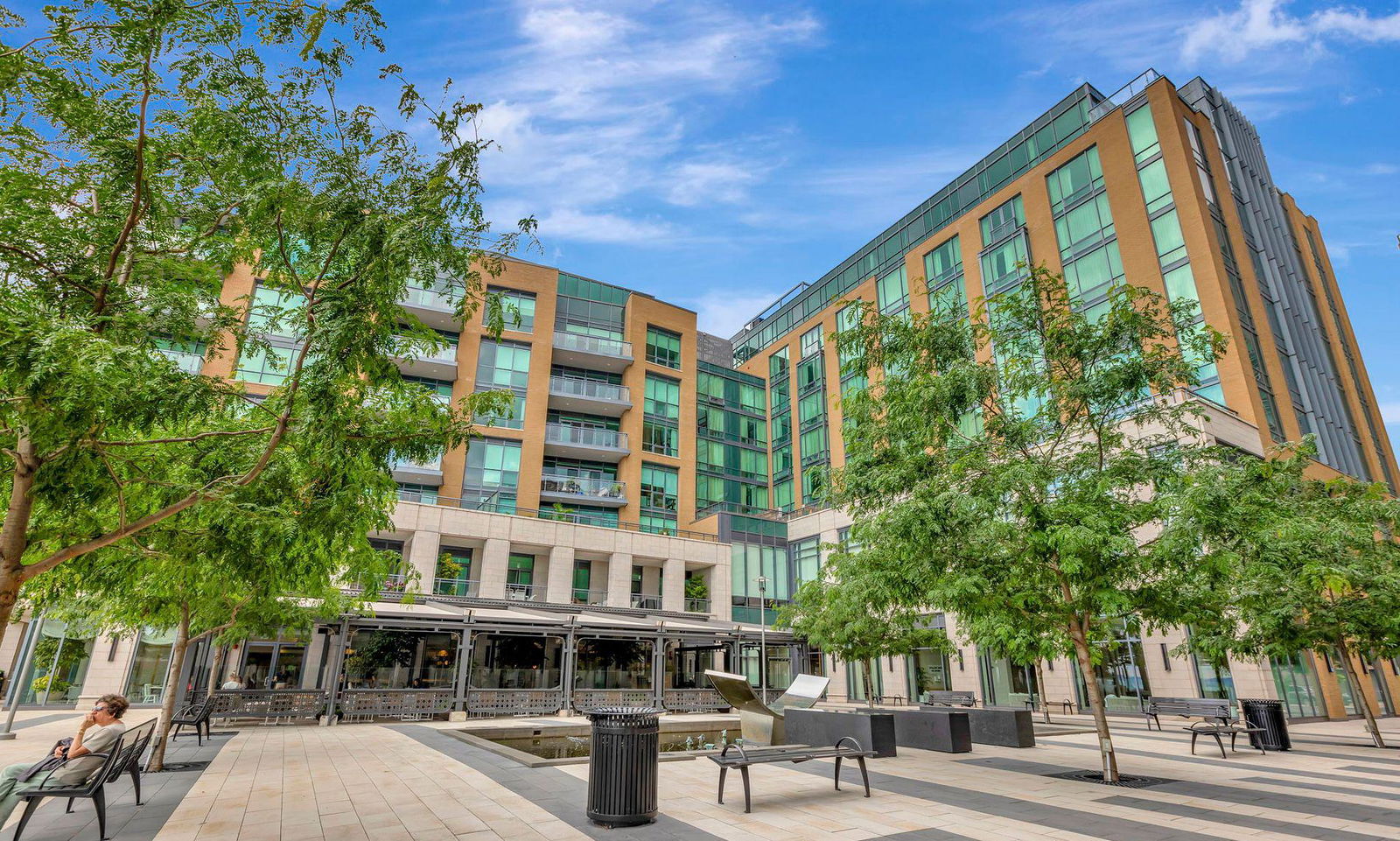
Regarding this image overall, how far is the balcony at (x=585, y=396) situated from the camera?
39.1 meters

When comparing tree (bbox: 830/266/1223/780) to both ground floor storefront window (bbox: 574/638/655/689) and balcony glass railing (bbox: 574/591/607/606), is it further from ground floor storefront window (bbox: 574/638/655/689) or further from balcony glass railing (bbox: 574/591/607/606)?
balcony glass railing (bbox: 574/591/607/606)

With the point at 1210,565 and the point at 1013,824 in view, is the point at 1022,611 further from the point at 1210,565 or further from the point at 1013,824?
the point at 1013,824

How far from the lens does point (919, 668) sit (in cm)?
3369

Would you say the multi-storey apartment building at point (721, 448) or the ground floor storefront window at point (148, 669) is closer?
the ground floor storefront window at point (148, 669)

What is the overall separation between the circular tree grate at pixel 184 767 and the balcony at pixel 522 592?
20.2 meters

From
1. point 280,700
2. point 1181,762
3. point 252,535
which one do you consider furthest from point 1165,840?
point 280,700

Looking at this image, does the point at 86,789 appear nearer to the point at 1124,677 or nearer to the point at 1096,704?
the point at 1096,704

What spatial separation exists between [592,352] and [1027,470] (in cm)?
3206

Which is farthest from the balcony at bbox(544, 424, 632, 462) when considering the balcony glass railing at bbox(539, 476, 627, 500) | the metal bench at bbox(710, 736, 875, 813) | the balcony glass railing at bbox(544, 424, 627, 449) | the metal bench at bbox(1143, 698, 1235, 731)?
the metal bench at bbox(710, 736, 875, 813)

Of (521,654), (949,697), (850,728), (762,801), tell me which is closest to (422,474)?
(521,654)

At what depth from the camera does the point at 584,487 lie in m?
37.5

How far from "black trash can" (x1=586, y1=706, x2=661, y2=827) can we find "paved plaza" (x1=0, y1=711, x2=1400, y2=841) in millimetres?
209

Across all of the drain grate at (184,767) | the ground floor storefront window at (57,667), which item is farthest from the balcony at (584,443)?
the drain grate at (184,767)

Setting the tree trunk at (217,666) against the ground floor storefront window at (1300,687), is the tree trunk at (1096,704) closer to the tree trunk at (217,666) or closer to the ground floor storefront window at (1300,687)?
the ground floor storefront window at (1300,687)
